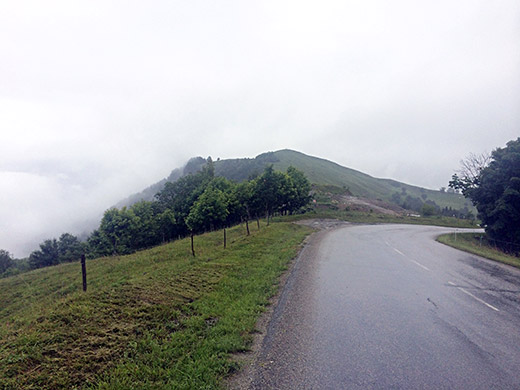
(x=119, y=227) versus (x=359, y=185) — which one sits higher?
(x=359, y=185)

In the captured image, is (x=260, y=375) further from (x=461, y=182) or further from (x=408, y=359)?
(x=461, y=182)

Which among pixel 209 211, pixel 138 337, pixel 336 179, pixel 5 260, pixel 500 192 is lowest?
pixel 5 260

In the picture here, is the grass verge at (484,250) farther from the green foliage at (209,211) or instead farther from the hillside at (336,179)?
the hillside at (336,179)

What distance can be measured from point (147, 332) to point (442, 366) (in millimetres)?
4992

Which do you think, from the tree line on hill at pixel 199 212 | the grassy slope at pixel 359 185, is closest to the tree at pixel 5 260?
the tree line on hill at pixel 199 212

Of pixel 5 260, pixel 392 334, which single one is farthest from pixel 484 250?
pixel 5 260

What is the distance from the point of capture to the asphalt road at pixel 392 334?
3801 millimetres

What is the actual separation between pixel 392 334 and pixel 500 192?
33360 millimetres

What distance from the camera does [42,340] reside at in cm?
418

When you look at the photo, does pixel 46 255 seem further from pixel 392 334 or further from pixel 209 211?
pixel 392 334

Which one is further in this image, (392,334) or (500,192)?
(500,192)

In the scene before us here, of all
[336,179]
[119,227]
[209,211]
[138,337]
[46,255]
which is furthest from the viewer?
[336,179]

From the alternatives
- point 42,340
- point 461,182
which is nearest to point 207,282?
point 42,340

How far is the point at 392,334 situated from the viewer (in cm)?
511
